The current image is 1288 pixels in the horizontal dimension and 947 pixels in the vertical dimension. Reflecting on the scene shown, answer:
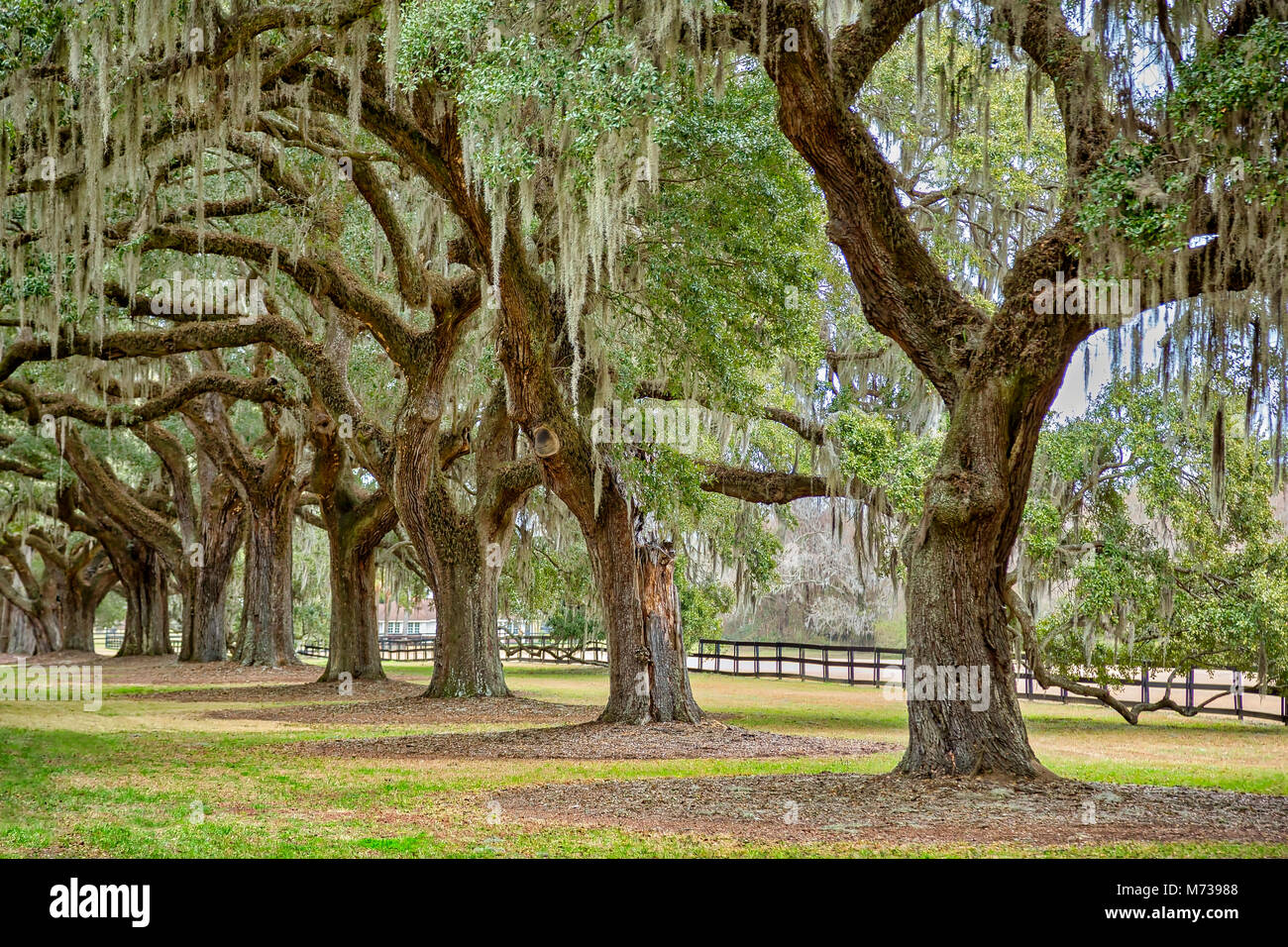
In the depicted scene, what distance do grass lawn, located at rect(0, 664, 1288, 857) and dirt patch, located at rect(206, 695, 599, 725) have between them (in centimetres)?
56

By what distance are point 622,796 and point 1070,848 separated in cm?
335

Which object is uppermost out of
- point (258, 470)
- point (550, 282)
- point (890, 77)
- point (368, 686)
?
point (890, 77)

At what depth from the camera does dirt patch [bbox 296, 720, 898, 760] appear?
37.4 feet

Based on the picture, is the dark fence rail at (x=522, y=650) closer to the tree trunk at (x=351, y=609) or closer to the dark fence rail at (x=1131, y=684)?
the dark fence rail at (x=1131, y=684)

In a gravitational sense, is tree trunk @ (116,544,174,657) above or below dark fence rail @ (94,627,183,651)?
above

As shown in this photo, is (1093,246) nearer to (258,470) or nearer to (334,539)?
(334,539)

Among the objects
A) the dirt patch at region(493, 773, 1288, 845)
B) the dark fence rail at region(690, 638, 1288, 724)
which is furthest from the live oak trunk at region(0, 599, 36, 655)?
the dirt patch at region(493, 773, 1288, 845)

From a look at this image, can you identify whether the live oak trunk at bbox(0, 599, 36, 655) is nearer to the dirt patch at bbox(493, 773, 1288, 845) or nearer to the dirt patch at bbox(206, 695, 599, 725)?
the dirt patch at bbox(206, 695, 599, 725)

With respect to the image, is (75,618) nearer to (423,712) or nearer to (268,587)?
(268,587)

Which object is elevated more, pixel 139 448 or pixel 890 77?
pixel 890 77

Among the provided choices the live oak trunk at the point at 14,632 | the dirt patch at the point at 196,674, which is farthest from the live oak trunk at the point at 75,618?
the dirt patch at the point at 196,674

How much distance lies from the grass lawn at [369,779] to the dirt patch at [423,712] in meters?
0.56

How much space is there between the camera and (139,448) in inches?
1123
